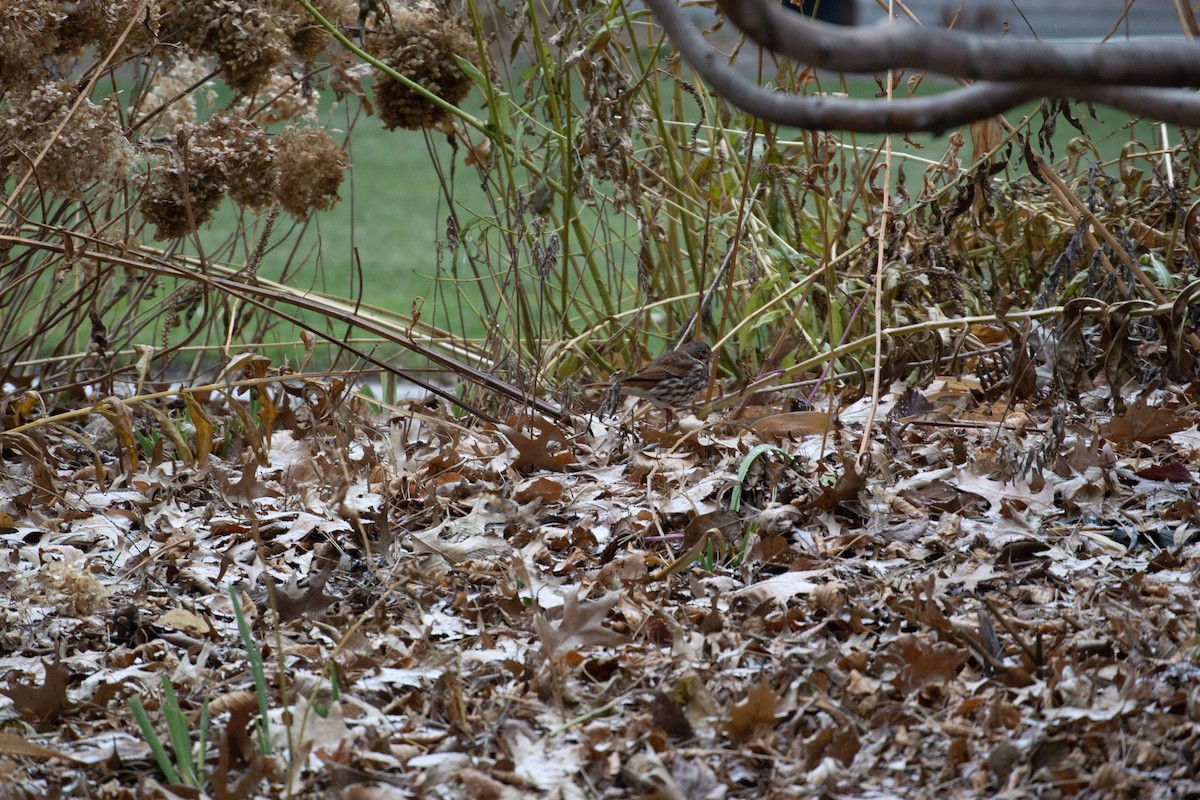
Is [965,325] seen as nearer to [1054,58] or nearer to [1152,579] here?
[1152,579]

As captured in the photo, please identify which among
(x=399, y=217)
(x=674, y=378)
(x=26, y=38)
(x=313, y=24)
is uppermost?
(x=313, y=24)

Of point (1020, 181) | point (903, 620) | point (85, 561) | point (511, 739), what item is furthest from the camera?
point (1020, 181)

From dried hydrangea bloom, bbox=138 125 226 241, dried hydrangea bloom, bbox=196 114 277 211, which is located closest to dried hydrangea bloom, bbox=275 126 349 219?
dried hydrangea bloom, bbox=196 114 277 211

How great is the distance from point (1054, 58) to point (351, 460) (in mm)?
2407

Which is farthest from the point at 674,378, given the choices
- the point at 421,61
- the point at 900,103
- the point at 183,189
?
the point at 900,103

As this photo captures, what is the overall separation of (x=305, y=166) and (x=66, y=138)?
1.93 feet

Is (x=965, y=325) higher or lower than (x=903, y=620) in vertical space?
higher

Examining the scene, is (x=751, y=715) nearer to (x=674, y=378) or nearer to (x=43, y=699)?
(x=43, y=699)

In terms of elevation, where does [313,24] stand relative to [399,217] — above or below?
above

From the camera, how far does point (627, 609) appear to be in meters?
2.29

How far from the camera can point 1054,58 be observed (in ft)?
4.09

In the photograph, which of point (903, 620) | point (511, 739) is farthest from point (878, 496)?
point (511, 739)

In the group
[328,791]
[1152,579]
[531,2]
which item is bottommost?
[328,791]

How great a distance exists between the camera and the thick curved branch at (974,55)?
1242 millimetres
